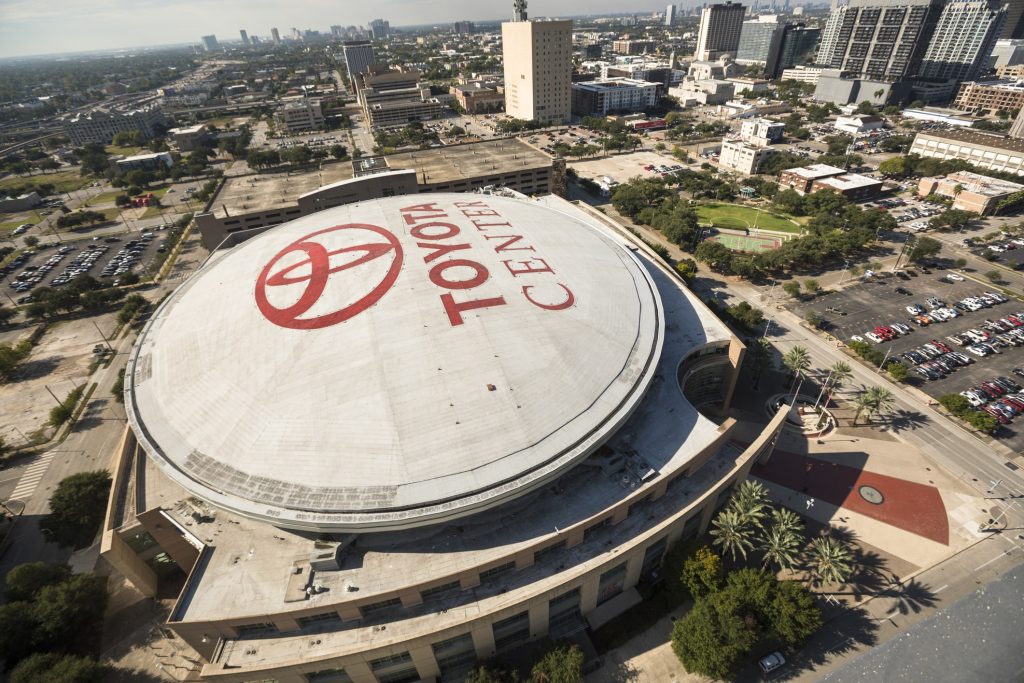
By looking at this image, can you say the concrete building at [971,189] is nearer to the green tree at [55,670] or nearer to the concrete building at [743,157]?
the concrete building at [743,157]

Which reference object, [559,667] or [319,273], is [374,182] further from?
[559,667]

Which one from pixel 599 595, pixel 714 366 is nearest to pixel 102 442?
pixel 599 595

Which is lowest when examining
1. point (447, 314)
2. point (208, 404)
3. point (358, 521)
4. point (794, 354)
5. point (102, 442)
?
point (102, 442)

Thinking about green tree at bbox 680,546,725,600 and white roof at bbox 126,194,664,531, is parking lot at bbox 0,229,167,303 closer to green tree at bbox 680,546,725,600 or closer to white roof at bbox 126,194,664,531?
white roof at bbox 126,194,664,531

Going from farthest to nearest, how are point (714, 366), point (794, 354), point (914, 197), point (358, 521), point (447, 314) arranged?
point (914, 197)
point (794, 354)
point (714, 366)
point (447, 314)
point (358, 521)

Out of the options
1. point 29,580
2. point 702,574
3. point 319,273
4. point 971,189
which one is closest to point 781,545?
point 702,574

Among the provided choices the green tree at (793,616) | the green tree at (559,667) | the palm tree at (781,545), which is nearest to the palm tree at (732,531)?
the palm tree at (781,545)

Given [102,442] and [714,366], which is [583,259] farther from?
[102,442]
